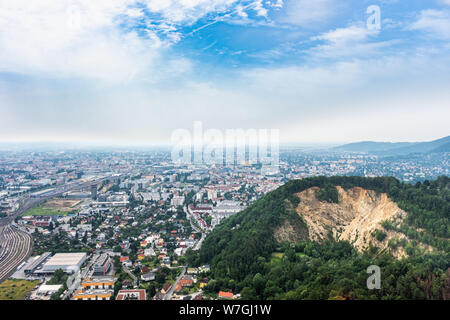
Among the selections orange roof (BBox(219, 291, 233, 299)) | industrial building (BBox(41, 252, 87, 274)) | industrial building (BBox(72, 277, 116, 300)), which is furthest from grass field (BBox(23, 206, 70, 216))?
orange roof (BBox(219, 291, 233, 299))

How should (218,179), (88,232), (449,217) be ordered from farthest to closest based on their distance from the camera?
(218,179) → (88,232) → (449,217)

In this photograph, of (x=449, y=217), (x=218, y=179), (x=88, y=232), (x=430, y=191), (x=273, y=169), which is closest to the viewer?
(x=449, y=217)

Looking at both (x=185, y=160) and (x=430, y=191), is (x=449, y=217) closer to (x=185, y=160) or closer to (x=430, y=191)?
(x=430, y=191)

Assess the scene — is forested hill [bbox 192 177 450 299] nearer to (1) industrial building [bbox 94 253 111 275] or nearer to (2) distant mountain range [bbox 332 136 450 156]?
(1) industrial building [bbox 94 253 111 275]

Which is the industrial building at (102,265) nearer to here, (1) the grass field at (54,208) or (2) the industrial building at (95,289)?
(2) the industrial building at (95,289)

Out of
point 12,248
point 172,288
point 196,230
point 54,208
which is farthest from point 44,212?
point 172,288

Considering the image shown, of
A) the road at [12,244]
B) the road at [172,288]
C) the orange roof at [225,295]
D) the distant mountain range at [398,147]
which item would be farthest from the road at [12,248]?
the distant mountain range at [398,147]
